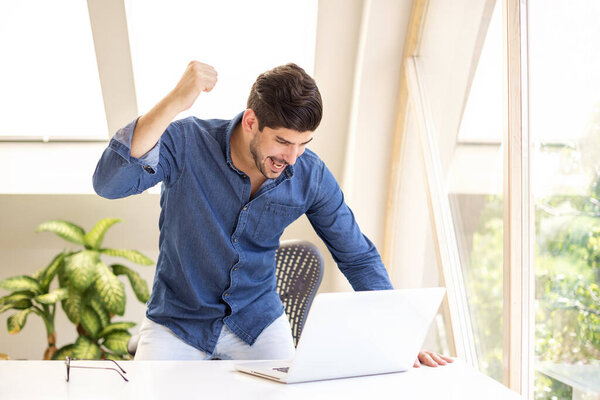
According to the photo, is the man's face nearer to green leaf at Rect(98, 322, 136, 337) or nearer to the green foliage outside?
the green foliage outside

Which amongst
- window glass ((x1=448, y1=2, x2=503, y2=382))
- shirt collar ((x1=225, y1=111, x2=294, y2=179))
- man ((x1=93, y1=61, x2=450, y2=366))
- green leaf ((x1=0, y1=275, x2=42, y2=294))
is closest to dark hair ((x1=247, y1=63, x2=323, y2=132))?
man ((x1=93, y1=61, x2=450, y2=366))

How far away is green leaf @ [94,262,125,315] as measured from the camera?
3379 millimetres

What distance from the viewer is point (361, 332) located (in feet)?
4.27

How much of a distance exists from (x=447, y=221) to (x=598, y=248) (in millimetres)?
1159

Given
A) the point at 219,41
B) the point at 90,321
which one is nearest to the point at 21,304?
the point at 90,321

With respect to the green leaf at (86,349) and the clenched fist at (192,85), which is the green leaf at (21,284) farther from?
the clenched fist at (192,85)

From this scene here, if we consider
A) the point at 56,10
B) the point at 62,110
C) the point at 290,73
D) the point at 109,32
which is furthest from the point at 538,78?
the point at 62,110

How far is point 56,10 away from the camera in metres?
3.58

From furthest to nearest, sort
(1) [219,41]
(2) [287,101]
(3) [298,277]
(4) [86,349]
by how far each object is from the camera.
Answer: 1. (1) [219,41]
2. (4) [86,349]
3. (3) [298,277]
4. (2) [287,101]

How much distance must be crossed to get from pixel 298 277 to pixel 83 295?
68.7 inches

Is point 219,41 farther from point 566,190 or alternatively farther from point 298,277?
point 566,190

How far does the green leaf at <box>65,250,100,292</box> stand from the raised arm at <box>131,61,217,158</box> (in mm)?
2031

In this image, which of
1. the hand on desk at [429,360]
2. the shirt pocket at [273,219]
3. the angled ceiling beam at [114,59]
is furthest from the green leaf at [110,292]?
the hand on desk at [429,360]

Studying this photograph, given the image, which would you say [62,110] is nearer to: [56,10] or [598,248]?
[56,10]
